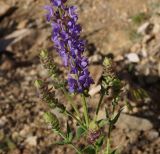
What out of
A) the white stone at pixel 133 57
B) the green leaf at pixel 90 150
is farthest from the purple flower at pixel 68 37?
the white stone at pixel 133 57

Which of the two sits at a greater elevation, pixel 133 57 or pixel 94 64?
pixel 94 64

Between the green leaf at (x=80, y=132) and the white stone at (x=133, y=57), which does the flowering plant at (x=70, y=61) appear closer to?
the green leaf at (x=80, y=132)

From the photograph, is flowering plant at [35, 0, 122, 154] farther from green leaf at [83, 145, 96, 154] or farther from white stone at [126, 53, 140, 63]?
white stone at [126, 53, 140, 63]

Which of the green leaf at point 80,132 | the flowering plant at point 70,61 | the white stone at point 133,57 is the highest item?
the flowering plant at point 70,61

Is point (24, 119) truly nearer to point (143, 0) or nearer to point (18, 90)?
point (18, 90)

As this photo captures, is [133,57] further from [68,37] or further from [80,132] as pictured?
[68,37]

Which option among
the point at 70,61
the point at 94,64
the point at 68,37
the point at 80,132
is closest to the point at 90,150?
the point at 80,132
